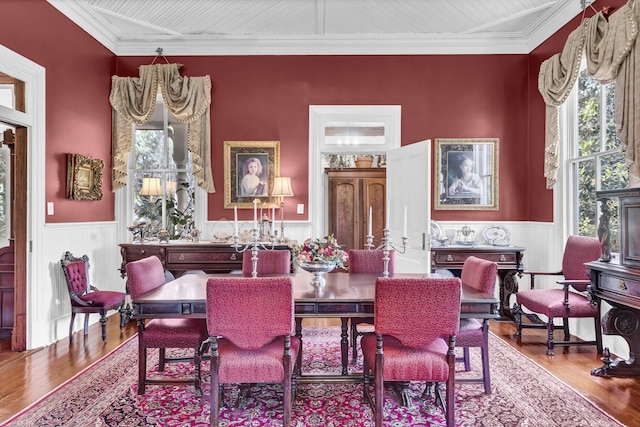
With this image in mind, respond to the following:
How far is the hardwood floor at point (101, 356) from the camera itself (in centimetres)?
295

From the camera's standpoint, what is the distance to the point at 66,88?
15.3 ft

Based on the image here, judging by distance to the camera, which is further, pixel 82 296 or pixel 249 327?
pixel 82 296

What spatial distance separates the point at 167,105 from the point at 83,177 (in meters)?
1.43

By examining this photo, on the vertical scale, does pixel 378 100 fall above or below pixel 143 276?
above

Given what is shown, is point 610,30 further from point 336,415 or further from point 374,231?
point 374,231

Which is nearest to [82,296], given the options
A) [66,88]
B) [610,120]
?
→ [66,88]

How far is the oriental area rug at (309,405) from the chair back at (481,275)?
81 cm

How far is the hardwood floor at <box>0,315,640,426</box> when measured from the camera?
2.95 m

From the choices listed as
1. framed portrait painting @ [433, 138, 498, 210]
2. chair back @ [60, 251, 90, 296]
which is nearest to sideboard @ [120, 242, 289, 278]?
chair back @ [60, 251, 90, 296]

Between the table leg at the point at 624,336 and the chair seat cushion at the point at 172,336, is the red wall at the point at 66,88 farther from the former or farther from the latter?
the table leg at the point at 624,336

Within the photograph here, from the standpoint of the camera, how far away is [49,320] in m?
4.33

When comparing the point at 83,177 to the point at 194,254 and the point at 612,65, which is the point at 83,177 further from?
the point at 612,65

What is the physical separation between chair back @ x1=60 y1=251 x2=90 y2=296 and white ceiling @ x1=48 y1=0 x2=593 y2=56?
2.69m

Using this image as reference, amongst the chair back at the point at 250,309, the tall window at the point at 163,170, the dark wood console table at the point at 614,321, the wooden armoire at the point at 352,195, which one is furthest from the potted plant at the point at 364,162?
the chair back at the point at 250,309
